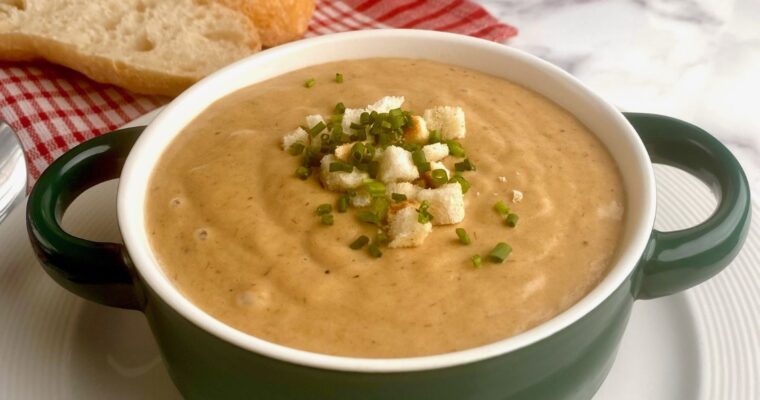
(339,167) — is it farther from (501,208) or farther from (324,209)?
(501,208)

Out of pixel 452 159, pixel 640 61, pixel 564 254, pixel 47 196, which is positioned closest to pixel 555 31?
pixel 640 61

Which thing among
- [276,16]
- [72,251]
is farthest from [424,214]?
[276,16]

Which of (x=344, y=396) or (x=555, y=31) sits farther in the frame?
(x=555, y=31)

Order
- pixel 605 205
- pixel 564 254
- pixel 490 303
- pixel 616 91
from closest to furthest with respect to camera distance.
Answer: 1. pixel 490 303
2. pixel 564 254
3. pixel 605 205
4. pixel 616 91

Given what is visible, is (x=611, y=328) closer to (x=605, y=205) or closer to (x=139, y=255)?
(x=605, y=205)

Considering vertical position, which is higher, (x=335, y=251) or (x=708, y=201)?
(x=335, y=251)

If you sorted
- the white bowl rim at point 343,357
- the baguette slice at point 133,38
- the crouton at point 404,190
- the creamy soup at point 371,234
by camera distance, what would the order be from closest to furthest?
the white bowl rim at point 343,357 < the creamy soup at point 371,234 < the crouton at point 404,190 < the baguette slice at point 133,38

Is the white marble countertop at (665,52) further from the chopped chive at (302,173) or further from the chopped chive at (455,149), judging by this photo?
the chopped chive at (302,173)

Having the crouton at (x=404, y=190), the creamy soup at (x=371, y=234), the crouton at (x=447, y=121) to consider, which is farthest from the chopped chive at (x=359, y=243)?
the crouton at (x=447, y=121)
